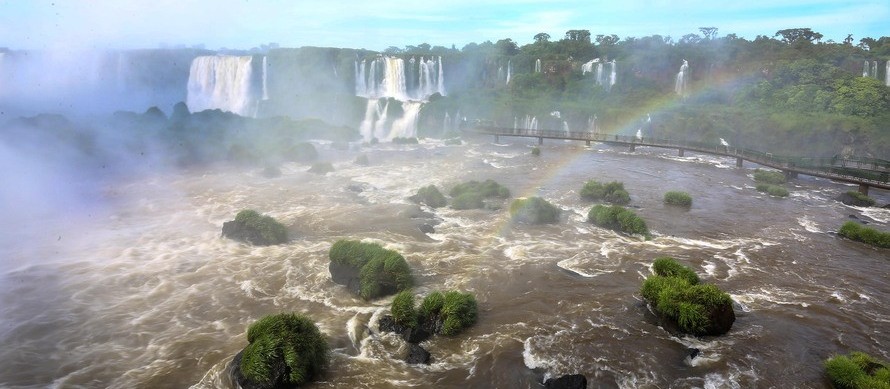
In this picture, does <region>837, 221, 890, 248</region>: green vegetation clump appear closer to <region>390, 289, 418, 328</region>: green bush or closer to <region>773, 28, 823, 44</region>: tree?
<region>390, 289, 418, 328</region>: green bush

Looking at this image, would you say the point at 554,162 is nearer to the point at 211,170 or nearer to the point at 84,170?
the point at 211,170

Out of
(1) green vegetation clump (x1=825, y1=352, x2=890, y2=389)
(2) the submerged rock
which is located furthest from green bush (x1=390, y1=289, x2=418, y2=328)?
(1) green vegetation clump (x1=825, y1=352, x2=890, y2=389)

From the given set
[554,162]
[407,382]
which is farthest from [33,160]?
[554,162]

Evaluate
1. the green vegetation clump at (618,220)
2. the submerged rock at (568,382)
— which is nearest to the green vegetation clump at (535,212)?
the green vegetation clump at (618,220)

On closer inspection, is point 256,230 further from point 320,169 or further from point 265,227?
point 320,169

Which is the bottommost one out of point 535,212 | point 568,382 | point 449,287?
point 568,382

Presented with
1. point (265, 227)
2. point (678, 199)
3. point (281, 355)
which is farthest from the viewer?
point (678, 199)

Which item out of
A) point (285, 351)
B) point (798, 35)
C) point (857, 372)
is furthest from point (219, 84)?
point (798, 35)
